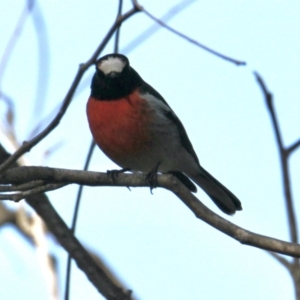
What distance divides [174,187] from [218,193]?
258 cm

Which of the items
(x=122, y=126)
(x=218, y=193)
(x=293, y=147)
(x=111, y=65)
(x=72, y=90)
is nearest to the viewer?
(x=72, y=90)

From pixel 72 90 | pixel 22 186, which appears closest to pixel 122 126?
pixel 22 186

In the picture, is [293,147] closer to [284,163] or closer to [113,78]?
[284,163]

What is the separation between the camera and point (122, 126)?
5438 mm

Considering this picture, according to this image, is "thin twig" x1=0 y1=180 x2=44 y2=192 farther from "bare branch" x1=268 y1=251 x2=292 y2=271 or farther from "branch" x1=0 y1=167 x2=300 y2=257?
"bare branch" x1=268 y1=251 x2=292 y2=271

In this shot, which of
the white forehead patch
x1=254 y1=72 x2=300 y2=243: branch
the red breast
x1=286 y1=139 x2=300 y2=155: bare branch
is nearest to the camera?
x1=254 y1=72 x2=300 y2=243: branch

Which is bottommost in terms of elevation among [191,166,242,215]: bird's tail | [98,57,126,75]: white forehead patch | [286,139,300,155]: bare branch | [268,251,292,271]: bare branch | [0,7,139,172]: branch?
[268,251,292,271]: bare branch

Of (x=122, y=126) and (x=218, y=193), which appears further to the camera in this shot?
(x=218, y=193)

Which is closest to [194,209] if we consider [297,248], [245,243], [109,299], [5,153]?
[245,243]

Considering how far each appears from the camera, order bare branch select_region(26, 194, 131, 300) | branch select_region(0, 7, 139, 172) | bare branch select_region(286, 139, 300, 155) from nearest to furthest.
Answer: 1. branch select_region(0, 7, 139, 172)
2. bare branch select_region(286, 139, 300, 155)
3. bare branch select_region(26, 194, 131, 300)

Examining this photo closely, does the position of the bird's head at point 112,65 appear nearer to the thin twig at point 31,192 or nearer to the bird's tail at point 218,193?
the bird's tail at point 218,193

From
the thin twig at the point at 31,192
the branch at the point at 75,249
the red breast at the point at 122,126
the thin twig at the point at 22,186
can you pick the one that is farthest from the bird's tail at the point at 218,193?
the thin twig at the point at 22,186

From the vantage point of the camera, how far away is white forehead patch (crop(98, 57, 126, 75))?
5551mm

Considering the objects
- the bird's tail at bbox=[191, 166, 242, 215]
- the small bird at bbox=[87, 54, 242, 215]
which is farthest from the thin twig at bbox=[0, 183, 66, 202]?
the bird's tail at bbox=[191, 166, 242, 215]
